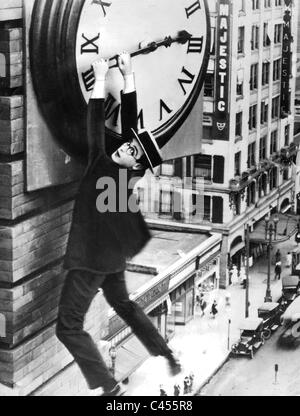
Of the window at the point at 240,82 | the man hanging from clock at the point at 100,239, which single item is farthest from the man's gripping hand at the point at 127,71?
the window at the point at 240,82

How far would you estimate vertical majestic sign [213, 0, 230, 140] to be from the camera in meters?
14.0

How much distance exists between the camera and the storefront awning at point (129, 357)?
507 inches

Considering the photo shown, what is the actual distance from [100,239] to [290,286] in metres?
4.68

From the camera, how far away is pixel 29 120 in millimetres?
11398

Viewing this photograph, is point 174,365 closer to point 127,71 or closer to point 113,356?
point 113,356

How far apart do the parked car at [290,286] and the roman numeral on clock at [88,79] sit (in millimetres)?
5254

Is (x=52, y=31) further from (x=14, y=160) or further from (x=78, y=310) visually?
(x=78, y=310)

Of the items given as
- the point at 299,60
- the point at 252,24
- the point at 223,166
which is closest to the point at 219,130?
the point at 223,166

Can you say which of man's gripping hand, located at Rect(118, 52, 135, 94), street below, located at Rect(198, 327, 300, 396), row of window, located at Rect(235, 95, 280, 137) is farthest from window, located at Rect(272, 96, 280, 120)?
man's gripping hand, located at Rect(118, 52, 135, 94)

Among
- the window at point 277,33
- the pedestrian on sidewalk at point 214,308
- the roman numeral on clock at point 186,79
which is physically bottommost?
the pedestrian on sidewalk at point 214,308

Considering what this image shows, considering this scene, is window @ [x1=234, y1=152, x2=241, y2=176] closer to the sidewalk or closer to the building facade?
the building facade

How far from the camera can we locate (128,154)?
1240 cm

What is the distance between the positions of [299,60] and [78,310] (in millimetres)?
6371

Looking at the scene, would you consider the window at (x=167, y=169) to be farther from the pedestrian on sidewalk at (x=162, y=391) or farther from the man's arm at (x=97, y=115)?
the pedestrian on sidewalk at (x=162, y=391)
